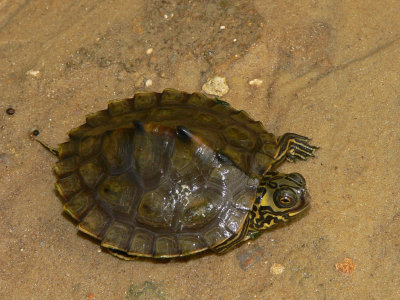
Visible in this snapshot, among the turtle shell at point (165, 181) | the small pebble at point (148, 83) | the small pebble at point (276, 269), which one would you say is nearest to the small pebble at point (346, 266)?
the small pebble at point (276, 269)

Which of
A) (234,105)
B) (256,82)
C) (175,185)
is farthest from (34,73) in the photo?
(256,82)

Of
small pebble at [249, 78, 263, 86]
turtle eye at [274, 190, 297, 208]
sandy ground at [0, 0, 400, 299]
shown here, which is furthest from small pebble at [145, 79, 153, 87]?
turtle eye at [274, 190, 297, 208]

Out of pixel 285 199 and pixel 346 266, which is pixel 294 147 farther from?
pixel 346 266

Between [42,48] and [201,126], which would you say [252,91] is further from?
[42,48]

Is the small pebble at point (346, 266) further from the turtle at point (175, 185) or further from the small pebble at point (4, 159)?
the small pebble at point (4, 159)

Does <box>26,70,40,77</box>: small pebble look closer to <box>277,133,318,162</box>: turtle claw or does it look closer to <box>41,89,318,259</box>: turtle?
<box>41,89,318,259</box>: turtle

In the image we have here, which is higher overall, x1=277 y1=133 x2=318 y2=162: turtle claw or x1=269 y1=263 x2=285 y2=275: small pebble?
x1=277 y1=133 x2=318 y2=162: turtle claw
